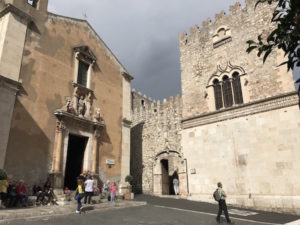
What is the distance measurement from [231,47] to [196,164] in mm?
7793

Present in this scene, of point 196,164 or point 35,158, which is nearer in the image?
point 35,158

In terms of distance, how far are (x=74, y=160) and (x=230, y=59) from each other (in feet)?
37.7

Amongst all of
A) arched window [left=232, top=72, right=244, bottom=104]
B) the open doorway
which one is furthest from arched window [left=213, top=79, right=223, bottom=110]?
the open doorway

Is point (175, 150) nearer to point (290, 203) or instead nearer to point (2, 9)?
point (290, 203)

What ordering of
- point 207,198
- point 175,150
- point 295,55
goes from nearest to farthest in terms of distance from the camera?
point 295,55
point 207,198
point 175,150

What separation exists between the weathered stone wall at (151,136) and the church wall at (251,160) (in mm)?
3923

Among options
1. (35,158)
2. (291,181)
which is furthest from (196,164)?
(35,158)

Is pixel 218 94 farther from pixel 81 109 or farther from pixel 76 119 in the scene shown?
pixel 76 119

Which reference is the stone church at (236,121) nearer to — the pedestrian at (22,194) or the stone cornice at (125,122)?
the stone cornice at (125,122)

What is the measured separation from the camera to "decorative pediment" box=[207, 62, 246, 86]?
14.9 meters

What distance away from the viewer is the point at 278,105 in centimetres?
1293

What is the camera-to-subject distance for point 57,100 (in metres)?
13.1

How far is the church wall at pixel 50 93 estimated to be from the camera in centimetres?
1108

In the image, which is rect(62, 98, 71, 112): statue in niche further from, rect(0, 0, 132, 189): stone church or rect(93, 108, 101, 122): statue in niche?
rect(93, 108, 101, 122): statue in niche
